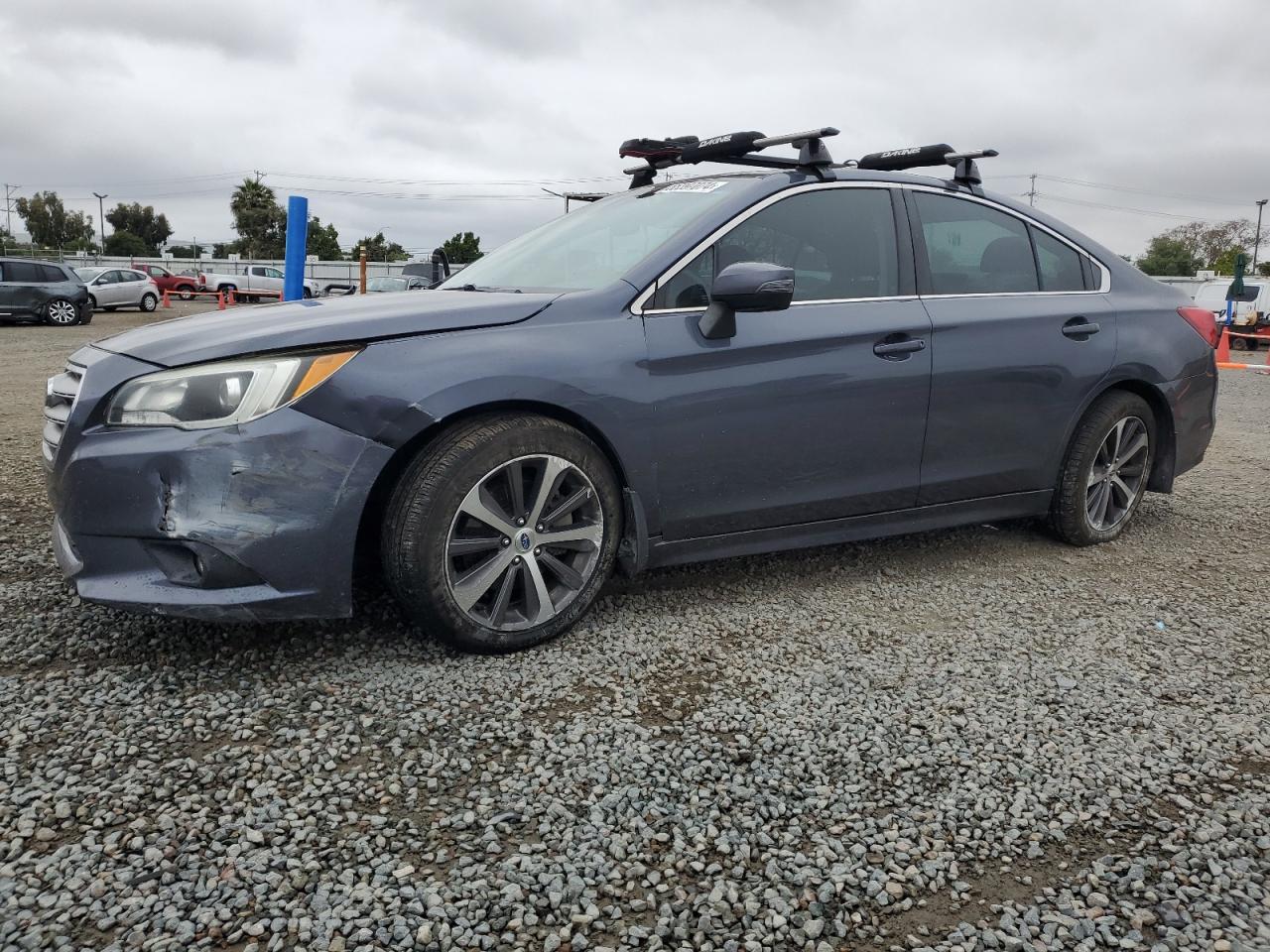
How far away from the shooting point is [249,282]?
3962 cm

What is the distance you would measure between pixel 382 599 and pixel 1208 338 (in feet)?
13.5

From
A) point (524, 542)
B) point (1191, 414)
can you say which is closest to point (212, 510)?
point (524, 542)

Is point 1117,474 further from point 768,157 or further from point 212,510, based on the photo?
point 212,510

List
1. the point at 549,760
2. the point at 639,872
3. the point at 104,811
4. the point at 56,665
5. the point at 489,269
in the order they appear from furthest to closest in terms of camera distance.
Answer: the point at 489,269 < the point at 56,665 < the point at 549,760 < the point at 104,811 < the point at 639,872

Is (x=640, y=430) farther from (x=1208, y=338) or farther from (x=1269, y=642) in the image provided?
(x=1208, y=338)

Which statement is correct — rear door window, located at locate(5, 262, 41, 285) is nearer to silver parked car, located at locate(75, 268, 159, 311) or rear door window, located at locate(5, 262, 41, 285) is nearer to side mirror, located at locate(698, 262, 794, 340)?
silver parked car, located at locate(75, 268, 159, 311)

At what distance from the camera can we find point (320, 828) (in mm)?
2236

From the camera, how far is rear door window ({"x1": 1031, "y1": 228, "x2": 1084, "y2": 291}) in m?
4.43

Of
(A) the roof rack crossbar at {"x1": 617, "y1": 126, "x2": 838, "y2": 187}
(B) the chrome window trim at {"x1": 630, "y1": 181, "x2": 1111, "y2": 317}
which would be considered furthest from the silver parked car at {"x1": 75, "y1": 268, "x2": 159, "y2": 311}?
(B) the chrome window trim at {"x1": 630, "y1": 181, "x2": 1111, "y2": 317}

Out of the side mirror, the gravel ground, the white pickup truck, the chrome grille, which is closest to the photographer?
the gravel ground

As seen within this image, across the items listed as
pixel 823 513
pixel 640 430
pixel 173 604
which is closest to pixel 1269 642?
pixel 823 513

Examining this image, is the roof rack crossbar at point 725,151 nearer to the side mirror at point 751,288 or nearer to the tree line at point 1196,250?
the side mirror at point 751,288

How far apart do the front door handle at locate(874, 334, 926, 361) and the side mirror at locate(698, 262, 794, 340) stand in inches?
22.3

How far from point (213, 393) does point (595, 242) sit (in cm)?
167
